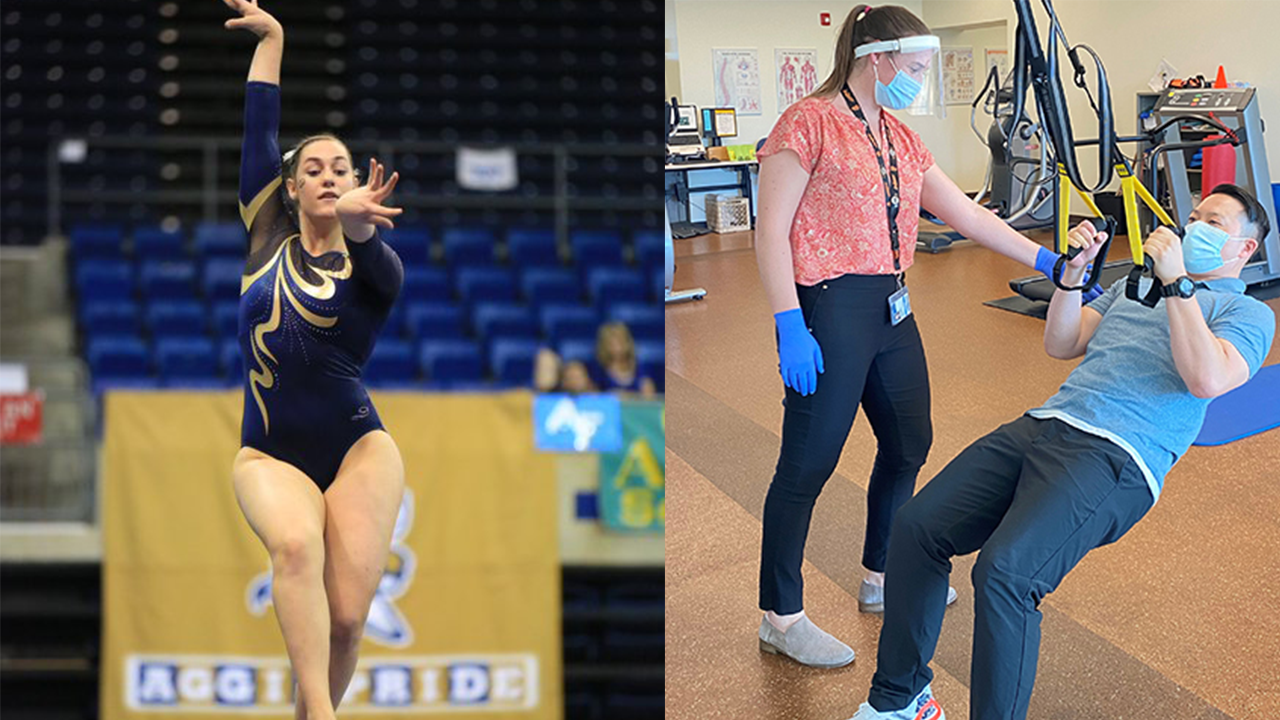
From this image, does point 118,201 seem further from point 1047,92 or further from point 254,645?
point 1047,92

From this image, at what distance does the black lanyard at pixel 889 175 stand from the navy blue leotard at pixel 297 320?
1.34 metres

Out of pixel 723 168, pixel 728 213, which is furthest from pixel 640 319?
pixel 723 168

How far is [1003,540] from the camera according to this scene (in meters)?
1.80

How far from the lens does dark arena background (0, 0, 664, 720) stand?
39.5 inches

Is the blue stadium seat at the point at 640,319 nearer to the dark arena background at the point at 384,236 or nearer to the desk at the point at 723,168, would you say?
the dark arena background at the point at 384,236

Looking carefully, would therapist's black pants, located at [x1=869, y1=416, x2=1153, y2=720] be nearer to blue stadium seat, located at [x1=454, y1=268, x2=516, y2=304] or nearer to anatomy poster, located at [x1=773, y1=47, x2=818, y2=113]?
blue stadium seat, located at [x1=454, y1=268, x2=516, y2=304]

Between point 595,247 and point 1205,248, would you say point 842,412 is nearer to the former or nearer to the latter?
point 1205,248

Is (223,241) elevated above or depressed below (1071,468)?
above

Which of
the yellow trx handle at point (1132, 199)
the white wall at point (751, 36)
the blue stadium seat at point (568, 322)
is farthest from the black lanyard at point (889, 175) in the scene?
the white wall at point (751, 36)

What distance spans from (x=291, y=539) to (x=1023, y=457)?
140cm

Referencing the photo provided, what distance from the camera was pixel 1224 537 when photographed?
9.90 ft

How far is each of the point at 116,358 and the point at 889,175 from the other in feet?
4.94

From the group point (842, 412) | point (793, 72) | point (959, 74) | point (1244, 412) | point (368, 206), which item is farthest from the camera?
point (959, 74)

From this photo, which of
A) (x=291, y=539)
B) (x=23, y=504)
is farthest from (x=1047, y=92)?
(x=23, y=504)
